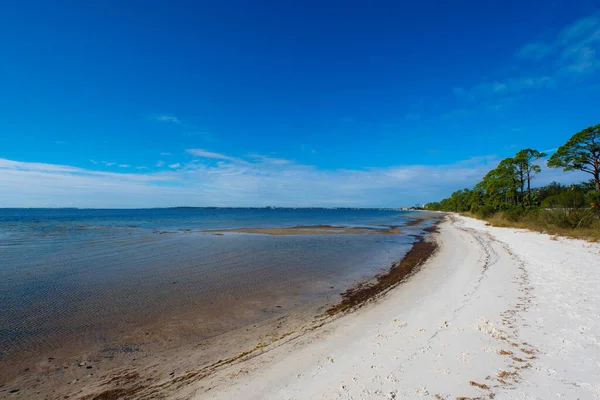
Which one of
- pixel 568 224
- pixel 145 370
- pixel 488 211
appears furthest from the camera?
pixel 488 211

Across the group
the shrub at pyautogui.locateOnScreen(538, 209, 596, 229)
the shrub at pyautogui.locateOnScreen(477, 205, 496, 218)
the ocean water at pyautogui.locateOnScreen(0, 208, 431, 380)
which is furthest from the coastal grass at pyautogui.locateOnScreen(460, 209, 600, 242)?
the shrub at pyautogui.locateOnScreen(477, 205, 496, 218)

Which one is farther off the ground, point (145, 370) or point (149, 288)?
point (149, 288)

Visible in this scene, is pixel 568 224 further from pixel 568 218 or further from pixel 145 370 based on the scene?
pixel 145 370

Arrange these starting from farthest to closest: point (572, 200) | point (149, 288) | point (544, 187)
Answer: point (544, 187) → point (572, 200) → point (149, 288)

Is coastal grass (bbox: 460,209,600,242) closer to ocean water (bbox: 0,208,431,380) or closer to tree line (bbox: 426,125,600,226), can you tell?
tree line (bbox: 426,125,600,226)

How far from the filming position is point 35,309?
28.4 feet

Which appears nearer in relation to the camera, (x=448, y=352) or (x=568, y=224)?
(x=448, y=352)

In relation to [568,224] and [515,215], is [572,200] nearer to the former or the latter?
[568,224]

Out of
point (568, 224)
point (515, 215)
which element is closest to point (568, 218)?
point (568, 224)

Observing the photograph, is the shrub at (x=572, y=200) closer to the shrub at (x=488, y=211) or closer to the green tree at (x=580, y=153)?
the green tree at (x=580, y=153)

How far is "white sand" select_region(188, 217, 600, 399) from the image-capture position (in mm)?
4078

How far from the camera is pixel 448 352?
16.5 ft

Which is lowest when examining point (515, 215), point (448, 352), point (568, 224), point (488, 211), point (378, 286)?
point (378, 286)

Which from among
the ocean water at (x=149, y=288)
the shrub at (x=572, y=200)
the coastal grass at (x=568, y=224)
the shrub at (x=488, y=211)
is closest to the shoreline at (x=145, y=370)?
the ocean water at (x=149, y=288)
